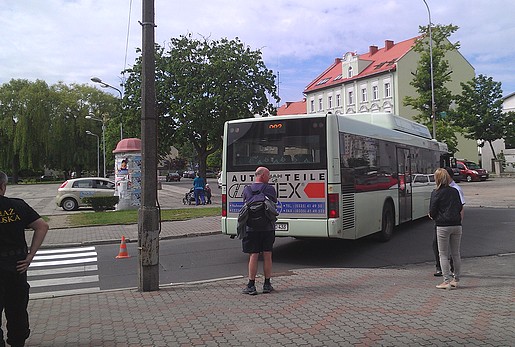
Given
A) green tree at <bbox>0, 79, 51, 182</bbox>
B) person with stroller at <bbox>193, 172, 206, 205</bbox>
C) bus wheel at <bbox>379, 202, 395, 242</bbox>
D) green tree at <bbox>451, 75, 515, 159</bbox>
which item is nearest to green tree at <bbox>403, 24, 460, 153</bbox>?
green tree at <bbox>451, 75, 515, 159</bbox>

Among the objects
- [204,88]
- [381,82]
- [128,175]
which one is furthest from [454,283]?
[381,82]

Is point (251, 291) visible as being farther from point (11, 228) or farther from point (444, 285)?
point (11, 228)

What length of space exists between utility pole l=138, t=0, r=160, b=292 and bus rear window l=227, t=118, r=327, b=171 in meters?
3.17

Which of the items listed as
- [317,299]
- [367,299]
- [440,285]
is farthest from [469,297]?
[317,299]

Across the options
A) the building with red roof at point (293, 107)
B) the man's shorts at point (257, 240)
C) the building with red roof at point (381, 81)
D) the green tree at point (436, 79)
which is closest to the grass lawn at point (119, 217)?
the man's shorts at point (257, 240)

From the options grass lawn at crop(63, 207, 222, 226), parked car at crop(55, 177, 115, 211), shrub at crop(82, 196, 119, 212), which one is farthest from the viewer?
parked car at crop(55, 177, 115, 211)

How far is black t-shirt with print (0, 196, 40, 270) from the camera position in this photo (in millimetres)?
→ 4129

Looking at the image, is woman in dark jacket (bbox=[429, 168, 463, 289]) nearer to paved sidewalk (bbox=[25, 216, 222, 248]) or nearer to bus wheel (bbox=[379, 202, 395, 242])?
bus wheel (bbox=[379, 202, 395, 242])

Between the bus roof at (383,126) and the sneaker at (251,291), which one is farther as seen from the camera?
the bus roof at (383,126)

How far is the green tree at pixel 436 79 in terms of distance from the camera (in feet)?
129

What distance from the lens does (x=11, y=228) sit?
417cm

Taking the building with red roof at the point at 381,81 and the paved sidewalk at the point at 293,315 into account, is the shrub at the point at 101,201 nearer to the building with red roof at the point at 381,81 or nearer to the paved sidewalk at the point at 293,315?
the paved sidewalk at the point at 293,315

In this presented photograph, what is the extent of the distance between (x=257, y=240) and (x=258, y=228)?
179 millimetres

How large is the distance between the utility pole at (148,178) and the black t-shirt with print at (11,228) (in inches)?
103
